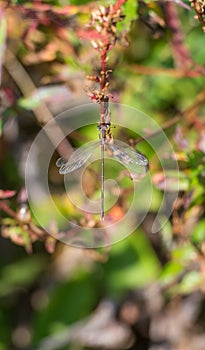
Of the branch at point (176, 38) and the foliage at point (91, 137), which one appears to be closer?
the foliage at point (91, 137)

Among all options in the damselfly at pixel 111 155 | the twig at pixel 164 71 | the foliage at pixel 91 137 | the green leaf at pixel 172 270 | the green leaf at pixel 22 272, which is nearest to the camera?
the damselfly at pixel 111 155

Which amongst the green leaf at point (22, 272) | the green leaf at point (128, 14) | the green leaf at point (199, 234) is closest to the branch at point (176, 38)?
the green leaf at point (128, 14)

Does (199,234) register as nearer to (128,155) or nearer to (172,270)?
(172,270)

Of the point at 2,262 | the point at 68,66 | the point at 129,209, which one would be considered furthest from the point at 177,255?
the point at 2,262

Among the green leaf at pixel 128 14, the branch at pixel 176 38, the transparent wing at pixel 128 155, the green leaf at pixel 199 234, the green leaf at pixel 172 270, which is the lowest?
the green leaf at pixel 172 270

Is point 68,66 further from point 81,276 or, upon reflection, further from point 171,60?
point 81,276

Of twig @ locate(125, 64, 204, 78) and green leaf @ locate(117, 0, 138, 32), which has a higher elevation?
twig @ locate(125, 64, 204, 78)

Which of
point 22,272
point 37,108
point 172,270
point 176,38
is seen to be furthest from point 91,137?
point 22,272

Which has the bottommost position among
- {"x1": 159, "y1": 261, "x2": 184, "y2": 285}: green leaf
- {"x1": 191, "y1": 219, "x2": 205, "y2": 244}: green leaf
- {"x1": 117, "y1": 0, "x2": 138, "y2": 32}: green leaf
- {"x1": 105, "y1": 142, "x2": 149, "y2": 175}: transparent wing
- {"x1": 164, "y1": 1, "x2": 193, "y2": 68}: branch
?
{"x1": 159, "y1": 261, "x2": 184, "y2": 285}: green leaf

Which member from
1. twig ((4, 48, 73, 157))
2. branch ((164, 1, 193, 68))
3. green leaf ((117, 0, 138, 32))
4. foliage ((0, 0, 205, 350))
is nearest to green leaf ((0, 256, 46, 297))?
foliage ((0, 0, 205, 350))

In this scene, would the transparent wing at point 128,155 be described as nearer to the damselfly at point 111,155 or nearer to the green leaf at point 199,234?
the damselfly at point 111,155

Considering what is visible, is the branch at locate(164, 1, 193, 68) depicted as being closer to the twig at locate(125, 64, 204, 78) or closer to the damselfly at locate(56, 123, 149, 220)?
the twig at locate(125, 64, 204, 78)
